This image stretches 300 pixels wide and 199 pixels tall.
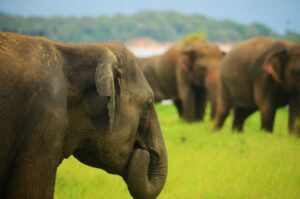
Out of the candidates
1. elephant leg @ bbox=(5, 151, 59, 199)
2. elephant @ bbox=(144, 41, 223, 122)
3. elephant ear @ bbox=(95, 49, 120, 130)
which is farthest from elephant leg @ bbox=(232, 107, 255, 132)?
elephant leg @ bbox=(5, 151, 59, 199)

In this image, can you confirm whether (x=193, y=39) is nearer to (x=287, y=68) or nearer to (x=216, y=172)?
(x=287, y=68)

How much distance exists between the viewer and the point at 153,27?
393ft

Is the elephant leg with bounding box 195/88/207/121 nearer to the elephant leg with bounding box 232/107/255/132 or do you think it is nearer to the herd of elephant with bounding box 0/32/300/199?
the elephant leg with bounding box 232/107/255/132

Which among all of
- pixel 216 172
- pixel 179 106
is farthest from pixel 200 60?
pixel 216 172

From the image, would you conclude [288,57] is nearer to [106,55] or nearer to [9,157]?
[106,55]

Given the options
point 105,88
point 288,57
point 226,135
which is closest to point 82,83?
point 105,88

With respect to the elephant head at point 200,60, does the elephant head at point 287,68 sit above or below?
above

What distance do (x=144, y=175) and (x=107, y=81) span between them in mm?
992

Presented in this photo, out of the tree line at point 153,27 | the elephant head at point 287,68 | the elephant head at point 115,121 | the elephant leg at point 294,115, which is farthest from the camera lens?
the tree line at point 153,27

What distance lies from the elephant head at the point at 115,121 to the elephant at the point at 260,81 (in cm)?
853

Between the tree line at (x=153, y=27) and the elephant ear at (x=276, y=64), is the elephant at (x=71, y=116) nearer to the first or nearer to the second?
the elephant ear at (x=276, y=64)

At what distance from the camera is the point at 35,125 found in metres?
5.41

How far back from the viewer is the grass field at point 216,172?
339 inches

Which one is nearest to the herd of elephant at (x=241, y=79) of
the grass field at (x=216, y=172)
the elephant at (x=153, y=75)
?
the grass field at (x=216, y=172)
